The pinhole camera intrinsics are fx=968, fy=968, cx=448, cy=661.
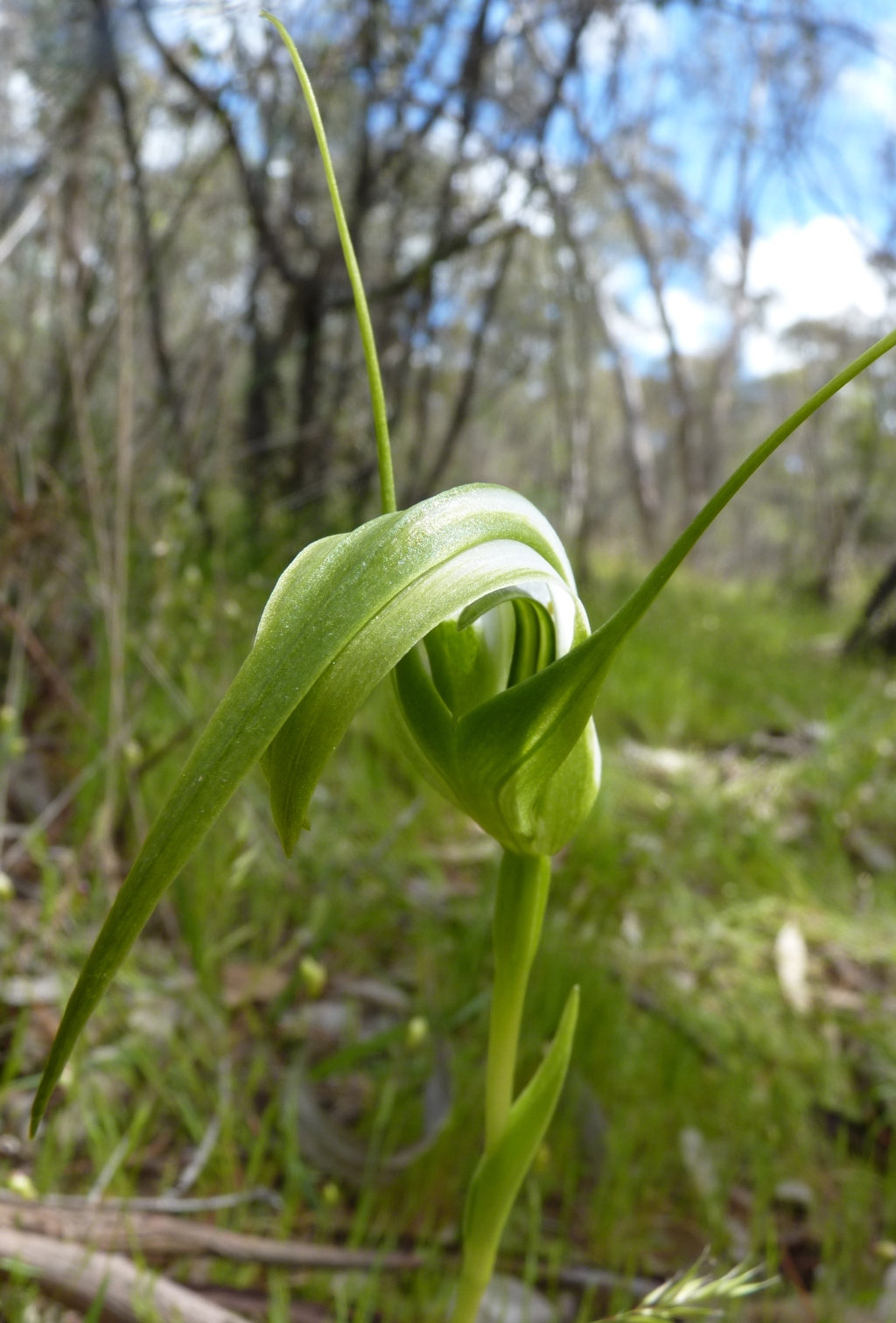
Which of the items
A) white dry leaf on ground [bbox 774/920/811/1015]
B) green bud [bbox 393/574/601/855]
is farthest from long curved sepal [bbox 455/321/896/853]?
white dry leaf on ground [bbox 774/920/811/1015]

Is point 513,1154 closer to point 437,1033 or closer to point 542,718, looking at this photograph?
point 542,718

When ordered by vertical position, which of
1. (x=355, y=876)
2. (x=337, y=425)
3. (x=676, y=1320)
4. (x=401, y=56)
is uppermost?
(x=401, y=56)

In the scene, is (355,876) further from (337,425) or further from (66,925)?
(337,425)

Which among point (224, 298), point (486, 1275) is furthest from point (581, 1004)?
point (224, 298)

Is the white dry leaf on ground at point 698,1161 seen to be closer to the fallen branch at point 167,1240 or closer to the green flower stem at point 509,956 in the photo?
the fallen branch at point 167,1240

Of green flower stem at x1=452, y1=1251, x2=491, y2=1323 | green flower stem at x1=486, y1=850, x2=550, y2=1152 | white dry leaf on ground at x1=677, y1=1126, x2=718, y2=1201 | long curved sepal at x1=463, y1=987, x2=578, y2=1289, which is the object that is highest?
green flower stem at x1=486, y1=850, x2=550, y2=1152

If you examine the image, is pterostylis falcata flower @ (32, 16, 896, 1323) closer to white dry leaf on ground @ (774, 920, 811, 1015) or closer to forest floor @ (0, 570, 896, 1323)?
forest floor @ (0, 570, 896, 1323)
